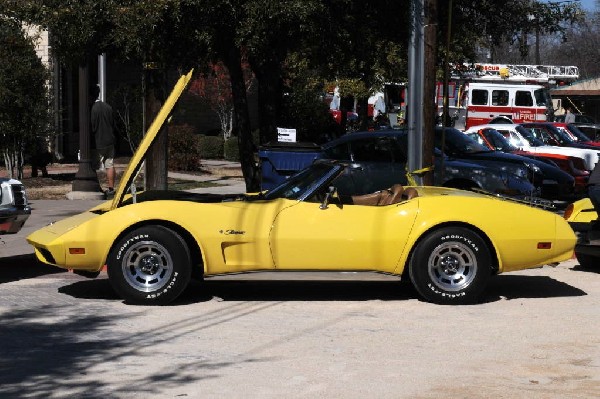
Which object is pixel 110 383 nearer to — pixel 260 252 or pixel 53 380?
pixel 53 380

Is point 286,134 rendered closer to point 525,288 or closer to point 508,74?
point 525,288

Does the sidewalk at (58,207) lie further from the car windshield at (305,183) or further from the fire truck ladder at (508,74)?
the fire truck ladder at (508,74)

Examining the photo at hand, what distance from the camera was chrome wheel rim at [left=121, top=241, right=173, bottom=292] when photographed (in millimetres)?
9156

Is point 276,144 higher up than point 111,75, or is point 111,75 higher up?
point 111,75

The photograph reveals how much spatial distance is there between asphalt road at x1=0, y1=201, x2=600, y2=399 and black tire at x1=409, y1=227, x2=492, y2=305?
15cm

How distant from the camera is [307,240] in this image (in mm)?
9203

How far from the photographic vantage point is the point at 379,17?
48.5 ft

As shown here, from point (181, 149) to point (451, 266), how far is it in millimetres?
16412

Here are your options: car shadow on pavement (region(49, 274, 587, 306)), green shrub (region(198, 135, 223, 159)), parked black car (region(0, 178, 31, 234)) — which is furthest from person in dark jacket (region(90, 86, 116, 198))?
green shrub (region(198, 135, 223, 159))

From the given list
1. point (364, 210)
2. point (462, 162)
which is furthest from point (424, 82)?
point (364, 210)

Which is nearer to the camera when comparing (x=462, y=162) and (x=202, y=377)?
(x=202, y=377)

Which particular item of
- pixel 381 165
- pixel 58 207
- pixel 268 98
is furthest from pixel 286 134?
pixel 58 207

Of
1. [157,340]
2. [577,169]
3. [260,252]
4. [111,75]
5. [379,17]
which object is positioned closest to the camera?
[157,340]

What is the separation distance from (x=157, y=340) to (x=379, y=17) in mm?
8083
